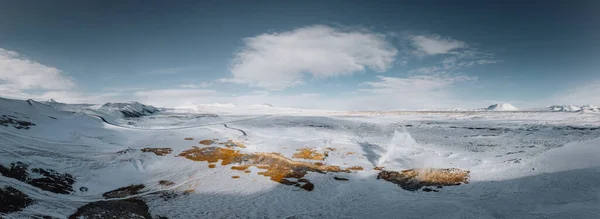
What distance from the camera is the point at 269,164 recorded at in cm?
2689

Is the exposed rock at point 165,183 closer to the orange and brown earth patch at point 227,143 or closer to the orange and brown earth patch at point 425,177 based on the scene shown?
the orange and brown earth patch at point 227,143

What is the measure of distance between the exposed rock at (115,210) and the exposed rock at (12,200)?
2079mm

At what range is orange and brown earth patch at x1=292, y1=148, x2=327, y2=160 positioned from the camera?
3032 centimetres

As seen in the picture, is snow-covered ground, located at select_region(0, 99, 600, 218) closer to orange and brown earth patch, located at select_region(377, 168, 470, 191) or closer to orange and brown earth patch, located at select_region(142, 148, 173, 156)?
orange and brown earth patch, located at select_region(377, 168, 470, 191)

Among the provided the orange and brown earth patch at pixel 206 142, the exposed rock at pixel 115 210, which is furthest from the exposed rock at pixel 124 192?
the orange and brown earth patch at pixel 206 142

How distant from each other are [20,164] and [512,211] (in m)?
31.2

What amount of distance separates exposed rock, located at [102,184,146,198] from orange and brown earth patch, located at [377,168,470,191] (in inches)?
752

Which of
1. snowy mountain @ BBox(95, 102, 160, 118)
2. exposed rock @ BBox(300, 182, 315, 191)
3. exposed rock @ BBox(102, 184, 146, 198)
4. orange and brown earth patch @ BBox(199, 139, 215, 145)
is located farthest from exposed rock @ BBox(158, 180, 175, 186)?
snowy mountain @ BBox(95, 102, 160, 118)

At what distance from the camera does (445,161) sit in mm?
28203

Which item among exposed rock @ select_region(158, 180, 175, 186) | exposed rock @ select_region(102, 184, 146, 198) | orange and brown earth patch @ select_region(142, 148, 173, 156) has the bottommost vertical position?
exposed rock @ select_region(102, 184, 146, 198)

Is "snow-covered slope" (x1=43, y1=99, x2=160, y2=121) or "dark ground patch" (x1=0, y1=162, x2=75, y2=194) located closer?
"dark ground patch" (x1=0, y1=162, x2=75, y2=194)

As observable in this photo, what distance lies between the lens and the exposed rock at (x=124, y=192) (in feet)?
60.3

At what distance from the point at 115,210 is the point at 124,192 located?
14.8 ft

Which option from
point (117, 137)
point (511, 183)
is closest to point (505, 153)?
point (511, 183)
